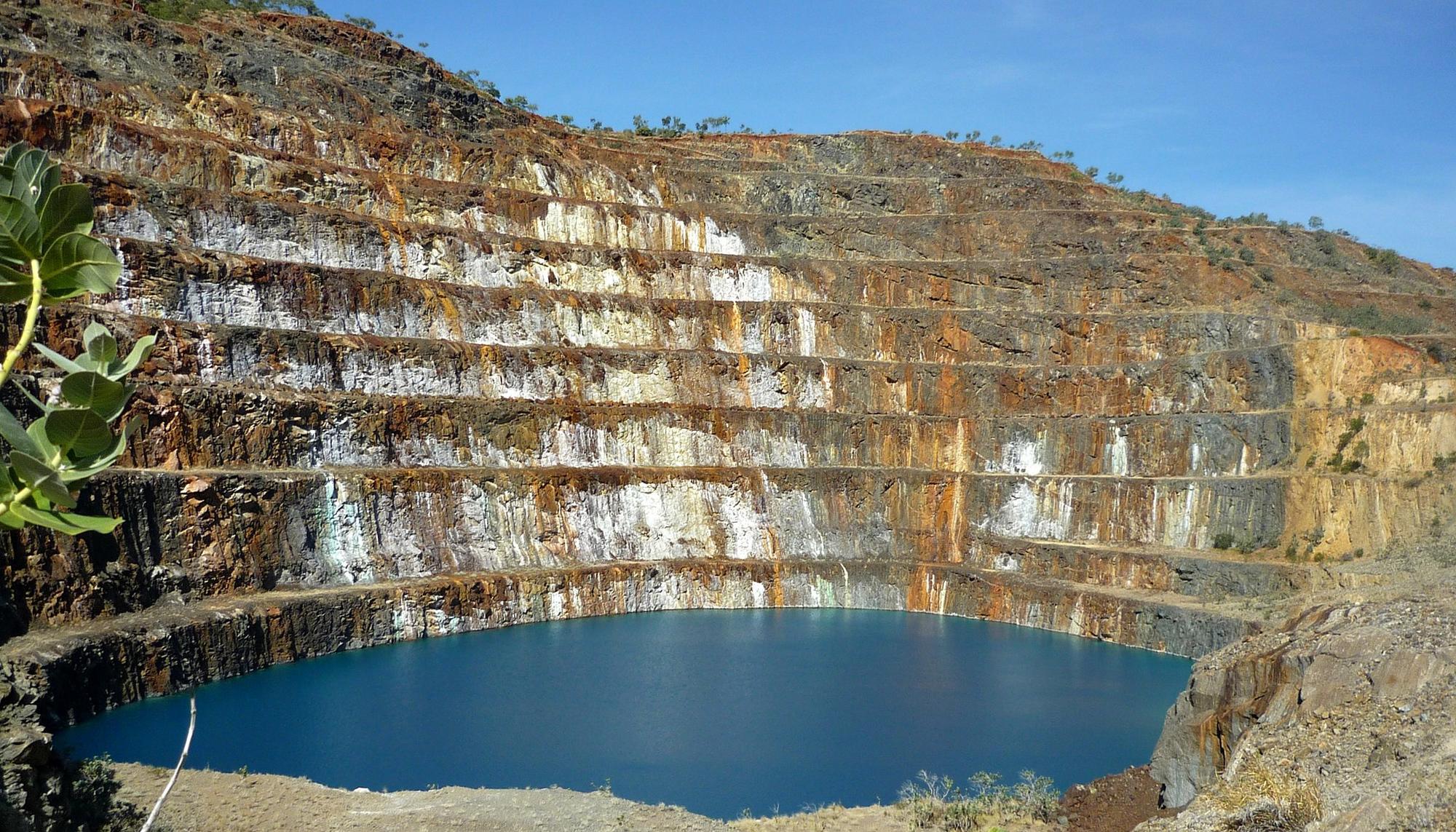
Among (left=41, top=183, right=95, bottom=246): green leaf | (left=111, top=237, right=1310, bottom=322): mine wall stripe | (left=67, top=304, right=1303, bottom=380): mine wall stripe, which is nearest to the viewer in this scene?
(left=41, top=183, right=95, bottom=246): green leaf

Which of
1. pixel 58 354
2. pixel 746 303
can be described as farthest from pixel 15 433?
pixel 746 303

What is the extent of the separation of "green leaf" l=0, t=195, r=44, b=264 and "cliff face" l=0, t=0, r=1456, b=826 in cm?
1972

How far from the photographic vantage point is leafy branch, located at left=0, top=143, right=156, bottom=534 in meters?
3.21

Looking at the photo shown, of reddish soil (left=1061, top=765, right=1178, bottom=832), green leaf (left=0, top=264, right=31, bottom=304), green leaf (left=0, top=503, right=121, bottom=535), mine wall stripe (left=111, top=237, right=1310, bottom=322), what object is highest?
mine wall stripe (left=111, top=237, right=1310, bottom=322)

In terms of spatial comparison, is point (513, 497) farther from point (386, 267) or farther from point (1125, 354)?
point (1125, 354)

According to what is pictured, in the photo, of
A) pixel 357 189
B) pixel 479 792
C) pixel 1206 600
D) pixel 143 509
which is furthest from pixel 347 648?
pixel 1206 600

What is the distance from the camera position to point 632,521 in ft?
110

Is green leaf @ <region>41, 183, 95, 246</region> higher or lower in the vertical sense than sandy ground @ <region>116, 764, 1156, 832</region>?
higher

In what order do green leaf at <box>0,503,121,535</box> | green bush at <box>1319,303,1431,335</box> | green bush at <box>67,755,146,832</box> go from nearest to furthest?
green leaf at <box>0,503,121,535</box> < green bush at <box>67,755,146,832</box> < green bush at <box>1319,303,1431,335</box>

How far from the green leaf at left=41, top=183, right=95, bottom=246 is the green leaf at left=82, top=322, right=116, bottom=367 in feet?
1.04

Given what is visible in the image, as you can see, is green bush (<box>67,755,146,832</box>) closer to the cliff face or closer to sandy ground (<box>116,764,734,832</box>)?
sandy ground (<box>116,764,734,832</box>)

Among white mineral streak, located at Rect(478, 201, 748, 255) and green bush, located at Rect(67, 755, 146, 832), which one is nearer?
green bush, located at Rect(67, 755, 146, 832)

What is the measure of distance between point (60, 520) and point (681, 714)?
19405 millimetres

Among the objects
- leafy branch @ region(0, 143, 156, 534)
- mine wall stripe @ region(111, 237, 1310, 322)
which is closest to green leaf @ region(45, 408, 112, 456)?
leafy branch @ region(0, 143, 156, 534)
